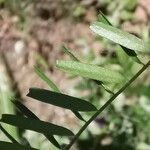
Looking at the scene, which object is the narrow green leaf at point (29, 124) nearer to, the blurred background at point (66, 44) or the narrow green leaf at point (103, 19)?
the narrow green leaf at point (103, 19)

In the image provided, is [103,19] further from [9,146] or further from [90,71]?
[9,146]

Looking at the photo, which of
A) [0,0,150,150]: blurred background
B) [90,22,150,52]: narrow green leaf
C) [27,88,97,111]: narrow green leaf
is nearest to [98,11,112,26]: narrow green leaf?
[90,22,150,52]: narrow green leaf

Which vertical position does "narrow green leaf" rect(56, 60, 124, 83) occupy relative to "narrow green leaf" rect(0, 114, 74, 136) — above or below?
above

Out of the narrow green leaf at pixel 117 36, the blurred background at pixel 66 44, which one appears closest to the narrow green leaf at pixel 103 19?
the narrow green leaf at pixel 117 36

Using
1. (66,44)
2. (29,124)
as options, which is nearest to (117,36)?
(29,124)

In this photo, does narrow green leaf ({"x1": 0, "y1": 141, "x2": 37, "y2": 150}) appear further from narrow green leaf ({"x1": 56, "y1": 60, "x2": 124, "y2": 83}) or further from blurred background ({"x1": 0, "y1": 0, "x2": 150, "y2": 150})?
blurred background ({"x1": 0, "y1": 0, "x2": 150, "y2": 150})

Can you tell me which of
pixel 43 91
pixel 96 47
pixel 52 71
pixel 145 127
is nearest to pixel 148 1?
pixel 96 47
